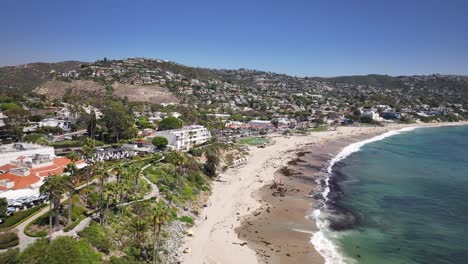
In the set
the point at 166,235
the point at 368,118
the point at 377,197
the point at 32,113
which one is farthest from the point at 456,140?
the point at 32,113

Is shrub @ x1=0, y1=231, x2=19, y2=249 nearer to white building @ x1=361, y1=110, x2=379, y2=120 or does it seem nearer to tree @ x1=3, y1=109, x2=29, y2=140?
tree @ x1=3, y1=109, x2=29, y2=140

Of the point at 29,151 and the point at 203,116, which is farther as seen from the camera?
the point at 203,116

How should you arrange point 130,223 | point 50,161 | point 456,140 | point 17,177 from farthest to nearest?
point 456,140
point 50,161
point 17,177
point 130,223

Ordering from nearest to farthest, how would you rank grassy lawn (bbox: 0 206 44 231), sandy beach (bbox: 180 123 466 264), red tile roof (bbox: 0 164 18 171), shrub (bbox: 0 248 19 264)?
1. shrub (bbox: 0 248 19 264)
2. grassy lawn (bbox: 0 206 44 231)
3. sandy beach (bbox: 180 123 466 264)
4. red tile roof (bbox: 0 164 18 171)

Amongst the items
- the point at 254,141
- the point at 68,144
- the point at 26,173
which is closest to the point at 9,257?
the point at 26,173

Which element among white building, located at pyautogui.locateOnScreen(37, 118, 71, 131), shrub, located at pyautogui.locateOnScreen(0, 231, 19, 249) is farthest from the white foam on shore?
white building, located at pyautogui.locateOnScreen(37, 118, 71, 131)

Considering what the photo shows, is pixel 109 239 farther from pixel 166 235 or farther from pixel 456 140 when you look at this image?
pixel 456 140
